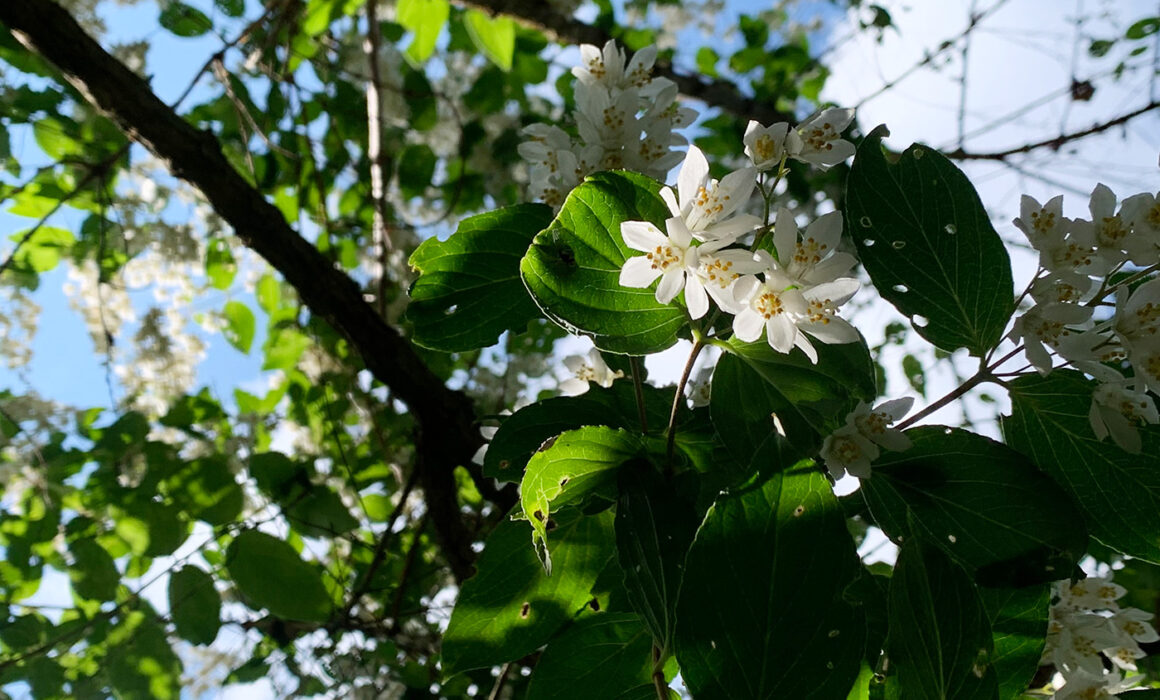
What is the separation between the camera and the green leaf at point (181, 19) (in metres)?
1.99

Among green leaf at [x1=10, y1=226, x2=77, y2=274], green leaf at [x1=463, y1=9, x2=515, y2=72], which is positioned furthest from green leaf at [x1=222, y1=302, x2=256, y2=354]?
green leaf at [x1=463, y1=9, x2=515, y2=72]

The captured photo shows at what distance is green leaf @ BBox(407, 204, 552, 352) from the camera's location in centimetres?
71

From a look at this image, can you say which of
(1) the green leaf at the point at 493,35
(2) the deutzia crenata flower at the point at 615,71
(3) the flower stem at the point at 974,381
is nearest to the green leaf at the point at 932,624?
(3) the flower stem at the point at 974,381

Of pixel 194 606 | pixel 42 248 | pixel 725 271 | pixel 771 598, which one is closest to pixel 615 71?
pixel 725 271

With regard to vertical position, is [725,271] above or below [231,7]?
below

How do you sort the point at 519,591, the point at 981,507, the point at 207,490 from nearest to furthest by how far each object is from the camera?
1. the point at 981,507
2. the point at 519,591
3. the point at 207,490

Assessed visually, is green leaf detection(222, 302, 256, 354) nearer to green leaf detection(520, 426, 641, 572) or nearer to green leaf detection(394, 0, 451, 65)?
green leaf detection(394, 0, 451, 65)

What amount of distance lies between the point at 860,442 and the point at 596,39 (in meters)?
1.95

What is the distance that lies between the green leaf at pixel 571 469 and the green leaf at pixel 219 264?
1.94 metres

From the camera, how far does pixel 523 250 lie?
711 millimetres

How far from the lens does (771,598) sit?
19.3 inches

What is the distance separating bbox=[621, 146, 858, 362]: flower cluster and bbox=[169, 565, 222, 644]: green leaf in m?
1.09

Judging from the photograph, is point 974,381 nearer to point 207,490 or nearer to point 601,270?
point 601,270

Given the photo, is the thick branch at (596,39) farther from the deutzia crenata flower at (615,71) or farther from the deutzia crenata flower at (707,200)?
the deutzia crenata flower at (707,200)
